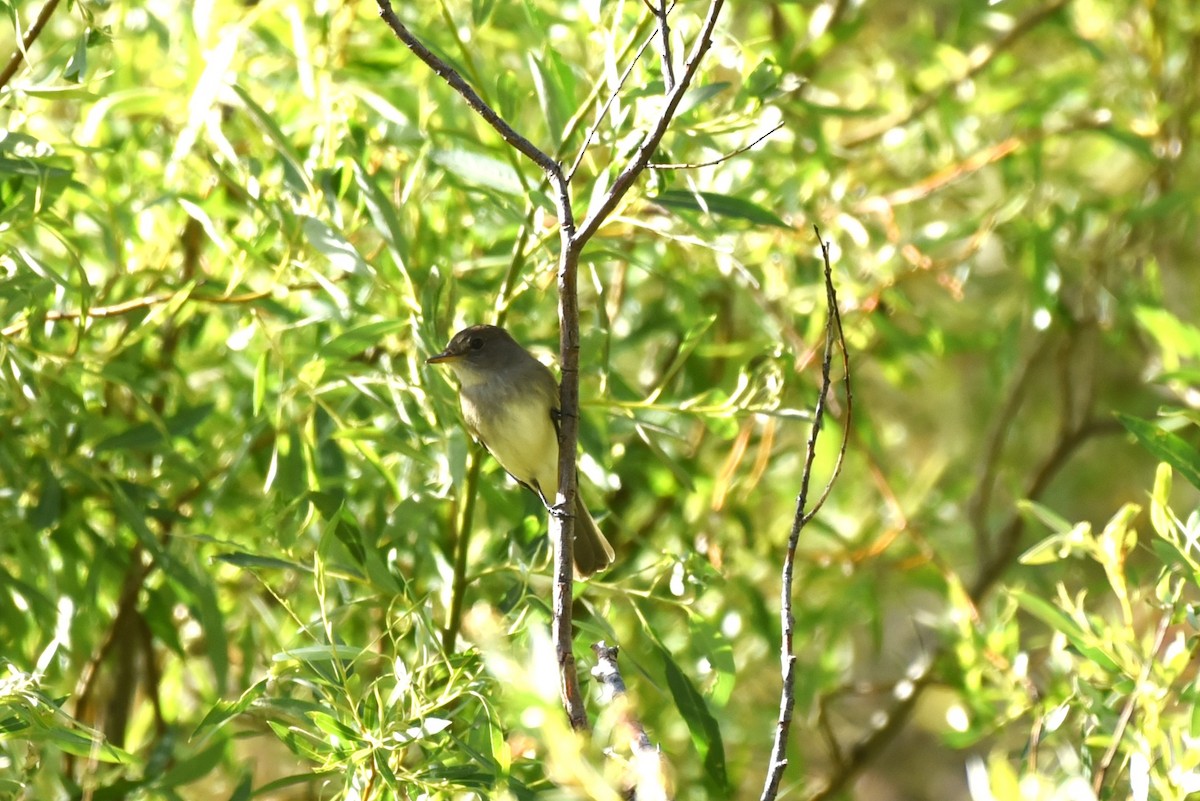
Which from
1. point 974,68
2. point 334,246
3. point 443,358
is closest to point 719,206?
point 443,358

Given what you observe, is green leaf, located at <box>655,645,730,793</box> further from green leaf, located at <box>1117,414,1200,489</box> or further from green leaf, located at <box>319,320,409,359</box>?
green leaf, located at <box>1117,414,1200,489</box>

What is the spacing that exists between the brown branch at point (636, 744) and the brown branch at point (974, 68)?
2.57 metres

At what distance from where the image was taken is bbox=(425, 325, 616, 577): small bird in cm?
340

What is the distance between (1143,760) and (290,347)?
7.14 ft

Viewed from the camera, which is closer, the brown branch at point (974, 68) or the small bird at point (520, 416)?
the small bird at point (520, 416)

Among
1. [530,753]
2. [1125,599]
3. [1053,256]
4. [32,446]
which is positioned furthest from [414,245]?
[1053,256]

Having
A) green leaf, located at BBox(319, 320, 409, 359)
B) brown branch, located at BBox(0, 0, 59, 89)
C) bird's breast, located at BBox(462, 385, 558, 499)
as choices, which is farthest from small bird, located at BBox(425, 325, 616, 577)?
brown branch, located at BBox(0, 0, 59, 89)

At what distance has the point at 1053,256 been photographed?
4.25m

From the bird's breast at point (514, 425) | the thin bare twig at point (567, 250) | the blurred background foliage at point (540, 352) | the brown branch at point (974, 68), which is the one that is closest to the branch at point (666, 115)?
the thin bare twig at point (567, 250)

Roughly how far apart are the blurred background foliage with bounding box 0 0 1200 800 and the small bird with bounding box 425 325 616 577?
103mm

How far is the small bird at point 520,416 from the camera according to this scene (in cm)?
340

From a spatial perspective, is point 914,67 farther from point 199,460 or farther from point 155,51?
point 199,460

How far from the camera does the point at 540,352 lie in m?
3.48

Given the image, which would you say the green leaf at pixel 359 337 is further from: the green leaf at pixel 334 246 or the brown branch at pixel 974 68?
the brown branch at pixel 974 68
